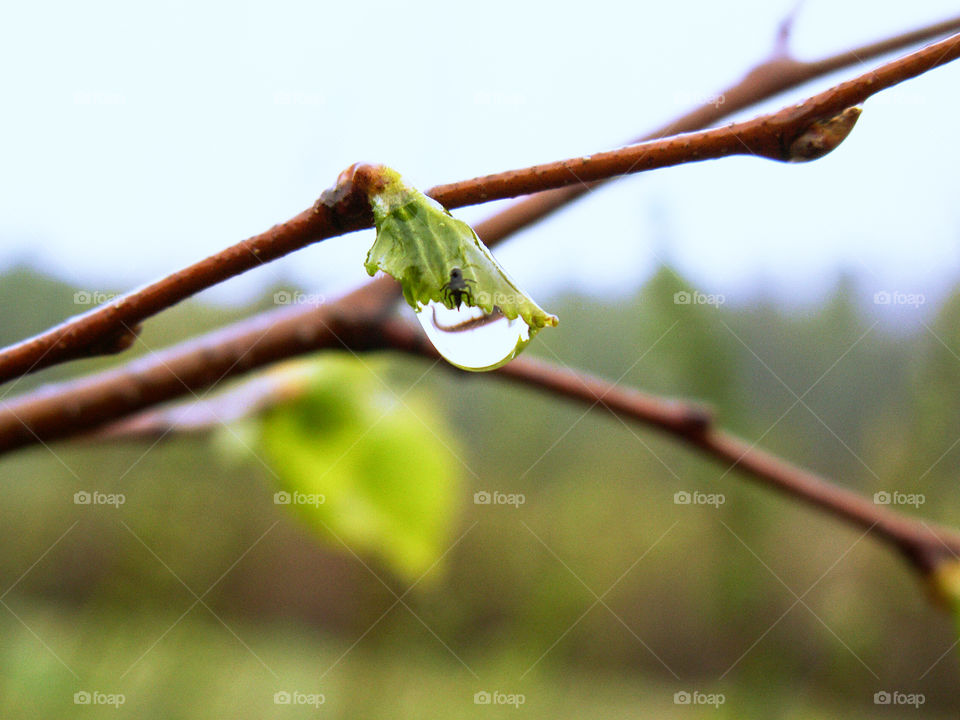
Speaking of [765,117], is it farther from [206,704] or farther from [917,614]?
→ [206,704]

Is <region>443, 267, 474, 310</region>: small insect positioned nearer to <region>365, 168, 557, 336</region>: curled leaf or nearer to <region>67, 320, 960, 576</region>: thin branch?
<region>365, 168, 557, 336</region>: curled leaf

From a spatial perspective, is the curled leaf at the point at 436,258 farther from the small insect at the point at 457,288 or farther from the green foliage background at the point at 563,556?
the green foliage background at the point at 563,556

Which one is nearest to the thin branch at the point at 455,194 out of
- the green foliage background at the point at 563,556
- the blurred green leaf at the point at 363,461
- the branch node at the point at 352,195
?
the branch node at the point at 352,195

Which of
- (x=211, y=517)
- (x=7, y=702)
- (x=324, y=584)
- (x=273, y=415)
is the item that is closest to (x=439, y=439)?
(x=273, y=415)

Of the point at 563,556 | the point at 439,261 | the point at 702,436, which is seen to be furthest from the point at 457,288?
the point at 563,556

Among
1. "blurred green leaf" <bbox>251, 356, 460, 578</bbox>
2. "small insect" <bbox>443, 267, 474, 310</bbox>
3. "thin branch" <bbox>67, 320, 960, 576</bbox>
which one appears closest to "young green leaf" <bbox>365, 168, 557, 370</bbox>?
"small insect" <bbox>443, 267, 474, 310</bbox>
